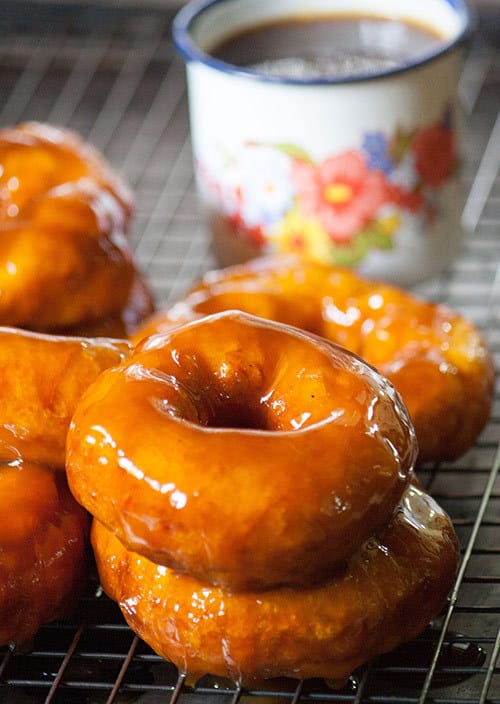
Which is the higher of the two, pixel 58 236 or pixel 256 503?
pixel 256 503

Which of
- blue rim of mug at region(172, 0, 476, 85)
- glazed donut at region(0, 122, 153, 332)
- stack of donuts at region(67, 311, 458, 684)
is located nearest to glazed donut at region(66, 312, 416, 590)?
stack of donuts at region(67, 311, 458, 684)

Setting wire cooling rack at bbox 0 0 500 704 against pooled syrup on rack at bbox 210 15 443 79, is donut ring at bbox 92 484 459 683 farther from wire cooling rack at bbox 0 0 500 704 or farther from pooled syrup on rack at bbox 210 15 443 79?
pooled syrup on rack at bbox 210 15 443 79

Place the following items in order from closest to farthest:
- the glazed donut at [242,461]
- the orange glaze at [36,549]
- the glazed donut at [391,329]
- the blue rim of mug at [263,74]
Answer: the glazed donut at [242,461] < the orange glaze at [36,549] < the glazed donut at [391,329] < the blue rim of mug at [263,74]

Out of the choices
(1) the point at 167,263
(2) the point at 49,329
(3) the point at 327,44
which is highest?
(3) the point at 327,44

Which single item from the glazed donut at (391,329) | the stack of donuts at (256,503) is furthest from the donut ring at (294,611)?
the glazed donut at (391,329)

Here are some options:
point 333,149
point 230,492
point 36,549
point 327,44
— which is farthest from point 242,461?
point 327,44

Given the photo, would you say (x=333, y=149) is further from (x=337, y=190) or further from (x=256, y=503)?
(x=256, y=503)

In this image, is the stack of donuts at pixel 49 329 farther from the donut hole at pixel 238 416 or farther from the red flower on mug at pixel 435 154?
the red flower on mug at pixel 435 154
